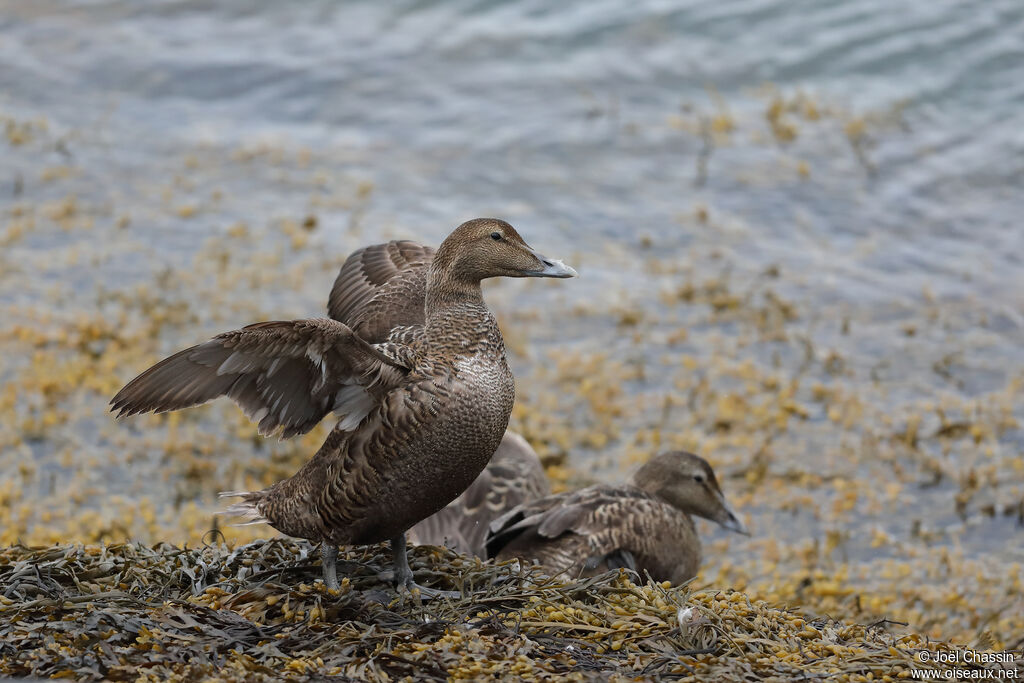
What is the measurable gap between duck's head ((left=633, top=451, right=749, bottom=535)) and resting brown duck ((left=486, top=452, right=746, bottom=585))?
136mm

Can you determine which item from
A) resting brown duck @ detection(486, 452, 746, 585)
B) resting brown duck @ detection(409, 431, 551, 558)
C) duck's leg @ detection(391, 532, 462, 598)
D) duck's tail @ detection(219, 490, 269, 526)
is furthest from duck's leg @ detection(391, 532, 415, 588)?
resting brown duck @ detection(409, 431, 551, 558)

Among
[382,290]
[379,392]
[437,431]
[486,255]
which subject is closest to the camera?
[437,431]

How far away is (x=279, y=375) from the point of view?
14.4ft

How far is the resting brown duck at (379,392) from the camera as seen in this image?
4.24 metres

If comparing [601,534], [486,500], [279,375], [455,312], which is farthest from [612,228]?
[279,375]

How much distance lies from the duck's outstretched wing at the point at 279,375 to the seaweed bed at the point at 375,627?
669 mm

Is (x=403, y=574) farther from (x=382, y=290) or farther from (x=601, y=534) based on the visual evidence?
(x=382, y=290)

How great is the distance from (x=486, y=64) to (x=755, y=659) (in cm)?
896

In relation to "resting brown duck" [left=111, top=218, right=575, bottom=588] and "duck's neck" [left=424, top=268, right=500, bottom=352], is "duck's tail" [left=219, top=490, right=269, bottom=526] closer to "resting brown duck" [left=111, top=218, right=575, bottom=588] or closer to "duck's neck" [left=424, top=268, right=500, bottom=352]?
"resting brown duck" [left=111, top=218, right=575, bottom=588]

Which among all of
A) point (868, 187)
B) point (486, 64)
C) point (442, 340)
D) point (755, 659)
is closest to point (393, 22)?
point (486, 64)

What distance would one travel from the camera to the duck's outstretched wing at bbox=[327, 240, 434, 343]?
5.04 metres

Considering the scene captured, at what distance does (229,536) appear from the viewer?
641 centimetres

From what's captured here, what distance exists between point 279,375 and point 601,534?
1770 mm

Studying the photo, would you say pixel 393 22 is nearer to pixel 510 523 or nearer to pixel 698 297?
pixel 698 297
